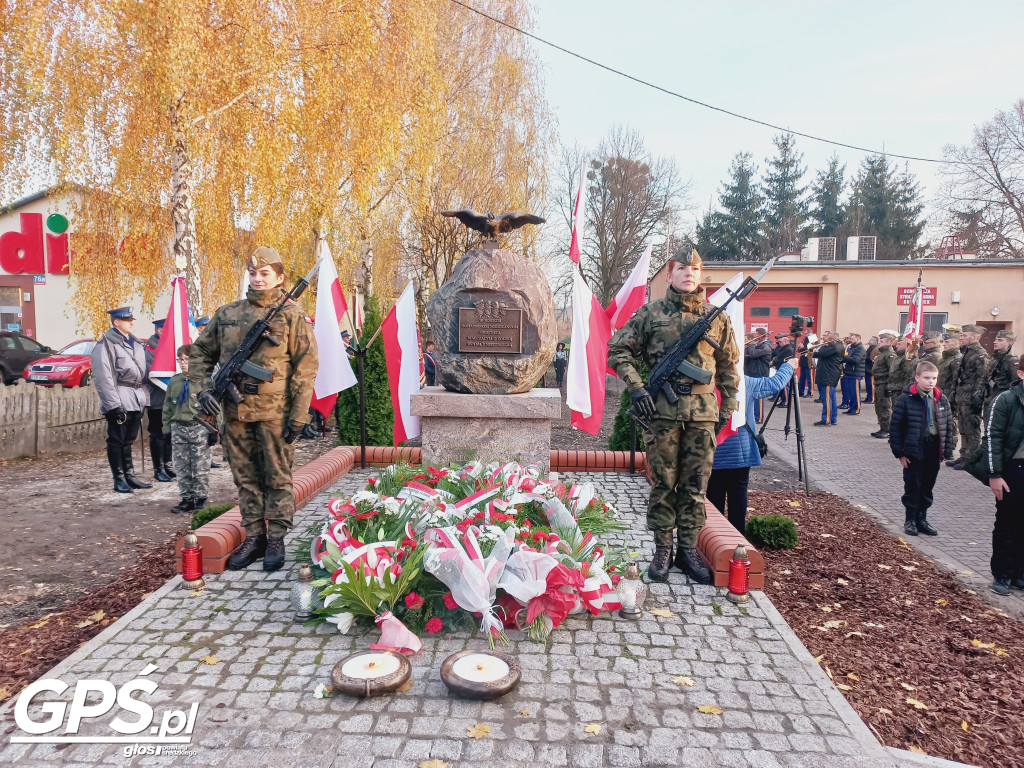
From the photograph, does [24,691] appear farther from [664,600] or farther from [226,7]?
[226,7]

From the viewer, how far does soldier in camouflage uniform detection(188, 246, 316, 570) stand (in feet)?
15.1

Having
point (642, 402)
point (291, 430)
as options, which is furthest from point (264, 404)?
point (642, 402)

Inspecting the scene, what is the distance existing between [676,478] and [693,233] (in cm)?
4031

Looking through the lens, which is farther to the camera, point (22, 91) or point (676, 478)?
point (22, 91)

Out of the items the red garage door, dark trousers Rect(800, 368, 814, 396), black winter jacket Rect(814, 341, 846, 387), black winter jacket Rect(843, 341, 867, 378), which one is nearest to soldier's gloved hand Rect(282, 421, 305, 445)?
black winter jacket Rect(814, 341, 846, 387)

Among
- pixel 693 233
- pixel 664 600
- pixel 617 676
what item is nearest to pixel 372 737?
→ pixel 617 676

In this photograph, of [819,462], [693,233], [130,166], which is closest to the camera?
[819,462]

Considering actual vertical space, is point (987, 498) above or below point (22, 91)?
below

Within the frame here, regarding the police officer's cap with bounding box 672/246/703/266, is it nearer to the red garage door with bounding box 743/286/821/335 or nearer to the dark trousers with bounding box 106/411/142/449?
the dark trousers with bounding box 106/411/142/449

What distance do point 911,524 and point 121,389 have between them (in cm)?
865

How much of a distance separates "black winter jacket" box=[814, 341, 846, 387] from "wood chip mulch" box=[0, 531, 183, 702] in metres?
13.1

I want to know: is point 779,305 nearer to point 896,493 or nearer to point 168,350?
point 896,493

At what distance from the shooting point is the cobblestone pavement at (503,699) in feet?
8.70

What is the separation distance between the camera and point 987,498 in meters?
7.69
